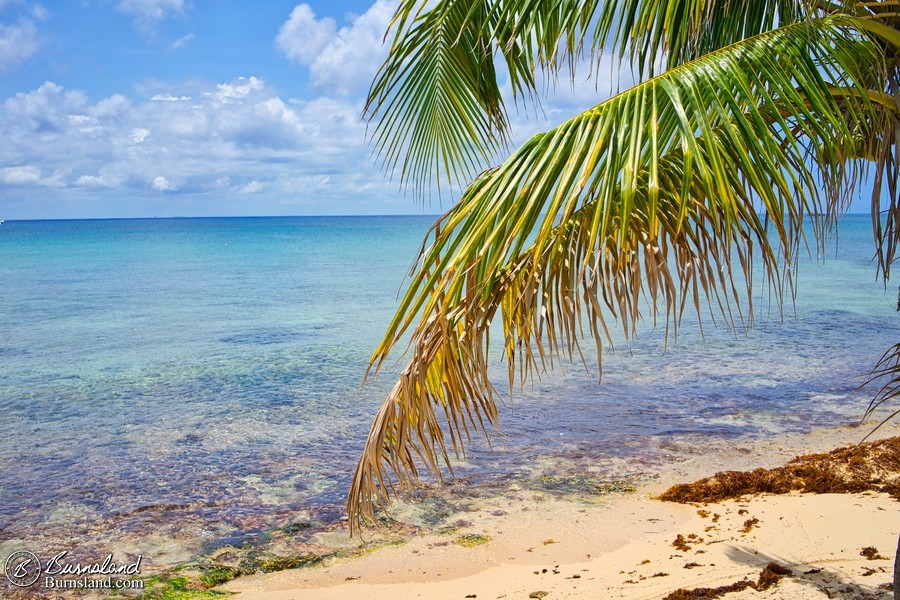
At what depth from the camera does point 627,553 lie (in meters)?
5.02

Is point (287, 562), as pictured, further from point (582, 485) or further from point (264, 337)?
point (264, 337)

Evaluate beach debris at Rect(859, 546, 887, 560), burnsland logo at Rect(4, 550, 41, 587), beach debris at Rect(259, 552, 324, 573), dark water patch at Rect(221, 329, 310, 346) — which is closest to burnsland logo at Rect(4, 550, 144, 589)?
burnsland logo at Rect(4, 550, 41, 587)

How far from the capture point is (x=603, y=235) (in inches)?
77.9

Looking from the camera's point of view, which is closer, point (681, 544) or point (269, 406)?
point (681, 544)

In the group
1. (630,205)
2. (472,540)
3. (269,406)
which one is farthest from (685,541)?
(269,406)

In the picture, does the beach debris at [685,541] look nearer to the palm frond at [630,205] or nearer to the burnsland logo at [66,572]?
the palm frond at [630,205]

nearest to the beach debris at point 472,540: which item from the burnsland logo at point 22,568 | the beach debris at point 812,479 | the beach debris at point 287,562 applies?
the beach debris at point 287,562

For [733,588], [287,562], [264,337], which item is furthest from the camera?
[264,337]

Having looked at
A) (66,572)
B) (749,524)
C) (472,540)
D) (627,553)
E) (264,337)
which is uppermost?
(264,337)

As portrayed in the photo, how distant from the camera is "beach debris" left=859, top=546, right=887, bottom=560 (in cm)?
429

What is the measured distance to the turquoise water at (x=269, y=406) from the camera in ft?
21.5

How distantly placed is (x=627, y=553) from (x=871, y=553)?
1.45 meters

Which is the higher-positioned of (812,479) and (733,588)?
(733,588)

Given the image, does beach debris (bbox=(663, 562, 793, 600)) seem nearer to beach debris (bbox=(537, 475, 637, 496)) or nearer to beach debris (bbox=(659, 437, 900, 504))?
beach debris (bbox=(659, 437, 900, 504))
